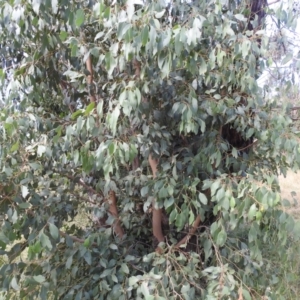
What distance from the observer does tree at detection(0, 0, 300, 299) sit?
121 cm

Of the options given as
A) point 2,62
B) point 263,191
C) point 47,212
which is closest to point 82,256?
point 47,212

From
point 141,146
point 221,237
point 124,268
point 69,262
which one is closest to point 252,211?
point 221,237

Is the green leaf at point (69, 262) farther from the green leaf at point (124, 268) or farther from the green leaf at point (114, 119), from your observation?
the green leaf at point (114, 119)

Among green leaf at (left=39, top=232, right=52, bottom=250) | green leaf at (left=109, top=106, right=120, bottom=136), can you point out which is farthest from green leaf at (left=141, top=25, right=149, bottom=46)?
green leaf at (left=39, top=232, right=52, bottom=250)

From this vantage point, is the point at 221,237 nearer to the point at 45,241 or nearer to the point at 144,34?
the point at 45,241

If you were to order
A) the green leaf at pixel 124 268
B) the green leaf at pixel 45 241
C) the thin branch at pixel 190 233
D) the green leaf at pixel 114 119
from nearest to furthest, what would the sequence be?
the green leaf at pixel 114 119 → the green leaf at pixel 45 241 → the green leaf at pixel 124 268 → the thin branch at pixel 190 233

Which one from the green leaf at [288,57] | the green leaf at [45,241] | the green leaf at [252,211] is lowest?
the green leaf at [45,241]

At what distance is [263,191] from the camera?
1.19 meters

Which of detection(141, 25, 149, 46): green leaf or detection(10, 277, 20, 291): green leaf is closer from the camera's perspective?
detection(141, 25, 149, 46): green leaf

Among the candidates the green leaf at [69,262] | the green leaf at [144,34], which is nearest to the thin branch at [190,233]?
the green leaf at [69,262]

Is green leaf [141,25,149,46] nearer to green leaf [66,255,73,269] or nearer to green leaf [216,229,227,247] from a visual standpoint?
green leaf [216,229,227,247]

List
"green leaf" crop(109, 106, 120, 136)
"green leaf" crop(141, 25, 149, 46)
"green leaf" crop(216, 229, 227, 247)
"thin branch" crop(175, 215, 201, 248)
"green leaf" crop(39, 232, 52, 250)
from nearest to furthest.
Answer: "green leaf" crop(141, 25, 149, 46) < "green leaf" crop(109, 106, 120, 136) < "green leaf" crop(39, 232, 52, 250) < "green leaf" crop(216, 229, 227, 247) < "thin branch" crop(175, 215, 201, 248)

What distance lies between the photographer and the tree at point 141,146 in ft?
3.97

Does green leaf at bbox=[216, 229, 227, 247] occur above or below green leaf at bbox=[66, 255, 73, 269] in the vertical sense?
above
